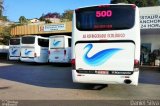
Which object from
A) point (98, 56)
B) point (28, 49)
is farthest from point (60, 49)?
point (98, 56)

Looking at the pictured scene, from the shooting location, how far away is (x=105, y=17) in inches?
478

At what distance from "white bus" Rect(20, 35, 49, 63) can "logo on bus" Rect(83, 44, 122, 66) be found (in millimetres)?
15971

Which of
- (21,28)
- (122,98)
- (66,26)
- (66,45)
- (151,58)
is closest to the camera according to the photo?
(122,98)

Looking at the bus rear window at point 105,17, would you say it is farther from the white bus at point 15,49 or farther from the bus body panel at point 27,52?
the white bus at point 15,49

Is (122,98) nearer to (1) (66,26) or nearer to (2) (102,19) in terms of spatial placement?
(2) (102,19)

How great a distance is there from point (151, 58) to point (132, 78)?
1742cm

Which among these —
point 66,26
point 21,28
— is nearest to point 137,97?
point 66,26

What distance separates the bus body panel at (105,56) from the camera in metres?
11.8

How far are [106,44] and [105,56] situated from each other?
0.48m

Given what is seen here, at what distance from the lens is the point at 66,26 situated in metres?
33.8

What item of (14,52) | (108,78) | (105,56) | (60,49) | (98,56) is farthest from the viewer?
(14,52)

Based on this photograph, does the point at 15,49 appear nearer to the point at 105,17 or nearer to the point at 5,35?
the point at 5,35

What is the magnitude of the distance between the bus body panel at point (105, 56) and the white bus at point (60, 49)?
14040mm

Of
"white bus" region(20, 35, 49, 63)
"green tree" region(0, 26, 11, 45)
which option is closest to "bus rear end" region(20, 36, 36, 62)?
"white bus" region(20, 35, 49, 63)
